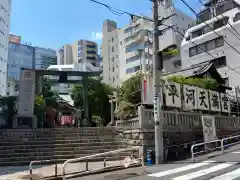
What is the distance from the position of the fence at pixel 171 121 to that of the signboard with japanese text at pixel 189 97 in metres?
0.50

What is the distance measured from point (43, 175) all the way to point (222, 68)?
31019 millimetres

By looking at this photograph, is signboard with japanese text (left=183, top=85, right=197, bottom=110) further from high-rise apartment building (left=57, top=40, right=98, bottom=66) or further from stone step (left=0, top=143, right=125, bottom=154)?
high-rise apartment building (left=57, top=40, right=98, bottom=66)

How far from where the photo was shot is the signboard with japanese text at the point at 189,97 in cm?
1671

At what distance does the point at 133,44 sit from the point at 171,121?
167 feet

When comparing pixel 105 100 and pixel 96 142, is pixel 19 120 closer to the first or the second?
pixel 96 142

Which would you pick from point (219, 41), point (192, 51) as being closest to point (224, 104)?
point (219, 41)

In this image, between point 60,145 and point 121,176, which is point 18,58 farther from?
point 121,176

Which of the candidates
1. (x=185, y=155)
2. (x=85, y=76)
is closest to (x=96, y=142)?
(x=185, y=155)

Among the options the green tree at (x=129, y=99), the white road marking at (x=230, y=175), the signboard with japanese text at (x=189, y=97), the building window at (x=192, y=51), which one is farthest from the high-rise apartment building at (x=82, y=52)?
the white road marking at (x=230, y=175)

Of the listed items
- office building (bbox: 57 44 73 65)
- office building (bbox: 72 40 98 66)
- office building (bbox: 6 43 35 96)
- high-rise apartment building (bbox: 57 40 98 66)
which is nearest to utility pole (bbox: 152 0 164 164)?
office building (bbox: 6 43 35 96)

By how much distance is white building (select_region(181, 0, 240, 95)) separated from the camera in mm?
35031

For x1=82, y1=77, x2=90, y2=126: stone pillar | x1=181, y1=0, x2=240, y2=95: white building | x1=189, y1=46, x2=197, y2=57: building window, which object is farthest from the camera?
x1=189, y1=46, x2=197, y2=57: building window

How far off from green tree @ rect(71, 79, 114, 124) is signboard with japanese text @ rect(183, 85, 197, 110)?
15.5 m

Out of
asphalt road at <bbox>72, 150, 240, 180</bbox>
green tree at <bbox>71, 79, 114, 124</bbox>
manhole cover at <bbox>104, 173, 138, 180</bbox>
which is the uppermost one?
green tree at <bbox>71, 79, 114, 124</bbox>
